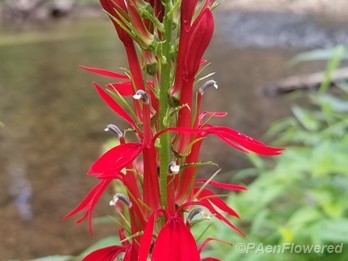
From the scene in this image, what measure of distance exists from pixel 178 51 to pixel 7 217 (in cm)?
351

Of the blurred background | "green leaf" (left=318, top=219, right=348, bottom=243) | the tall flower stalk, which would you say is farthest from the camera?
the blurred background

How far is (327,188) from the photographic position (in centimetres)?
188

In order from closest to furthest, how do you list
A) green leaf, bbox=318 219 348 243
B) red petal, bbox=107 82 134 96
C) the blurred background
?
red petal, bbox=107 82 134 96, green leaf, bbox=318 219 348 243, the blurred background

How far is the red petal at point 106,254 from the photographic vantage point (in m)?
0.81

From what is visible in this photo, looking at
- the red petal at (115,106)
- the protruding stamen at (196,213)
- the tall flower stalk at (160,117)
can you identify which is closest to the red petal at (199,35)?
the tall flower stalk at (160,117)

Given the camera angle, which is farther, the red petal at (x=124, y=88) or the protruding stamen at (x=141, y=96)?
the red petal at (x=124, y=88)

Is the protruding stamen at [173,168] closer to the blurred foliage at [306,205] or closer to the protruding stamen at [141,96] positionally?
the protruding stamen at [141,96]

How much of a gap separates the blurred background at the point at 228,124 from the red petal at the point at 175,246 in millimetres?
397

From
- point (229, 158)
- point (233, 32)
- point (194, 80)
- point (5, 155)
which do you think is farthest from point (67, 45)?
point (194, 80)

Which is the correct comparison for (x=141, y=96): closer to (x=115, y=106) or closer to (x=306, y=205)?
(x=115, y=106)

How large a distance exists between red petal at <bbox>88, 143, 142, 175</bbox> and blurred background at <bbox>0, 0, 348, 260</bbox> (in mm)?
311

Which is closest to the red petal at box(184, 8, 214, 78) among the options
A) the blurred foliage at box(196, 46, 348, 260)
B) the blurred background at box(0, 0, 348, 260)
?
the blurred background at box(0, 0, 348, 260)

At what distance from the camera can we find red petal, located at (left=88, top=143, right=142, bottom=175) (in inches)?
26.8

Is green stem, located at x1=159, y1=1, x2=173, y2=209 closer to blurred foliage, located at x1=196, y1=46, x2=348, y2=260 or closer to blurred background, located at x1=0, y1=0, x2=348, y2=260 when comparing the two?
blurred background, located at x1=0, y1=0, x2=348, y2=260
